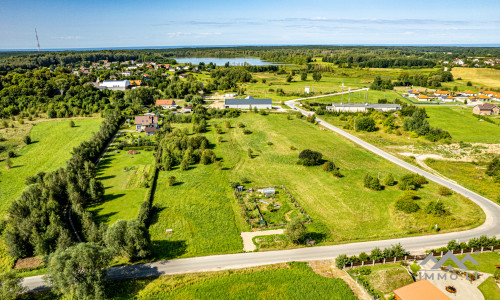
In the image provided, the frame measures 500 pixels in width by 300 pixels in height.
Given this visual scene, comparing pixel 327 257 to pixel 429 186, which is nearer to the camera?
pixel 327 257

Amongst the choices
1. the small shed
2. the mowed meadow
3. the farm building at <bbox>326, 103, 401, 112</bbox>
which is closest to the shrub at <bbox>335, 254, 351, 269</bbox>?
the mowed meadow

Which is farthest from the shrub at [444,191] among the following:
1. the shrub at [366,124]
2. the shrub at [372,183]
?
the shrub at [366,124]

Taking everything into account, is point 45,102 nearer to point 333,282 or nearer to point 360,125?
point 360,125

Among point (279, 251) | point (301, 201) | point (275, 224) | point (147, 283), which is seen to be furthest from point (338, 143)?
point (147, 283)

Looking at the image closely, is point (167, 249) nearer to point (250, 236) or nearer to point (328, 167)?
point (250, 236)

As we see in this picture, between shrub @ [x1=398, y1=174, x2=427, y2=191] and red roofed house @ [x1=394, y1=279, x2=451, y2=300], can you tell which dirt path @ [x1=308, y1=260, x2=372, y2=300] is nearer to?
red roofed house @ [x1=394, y1=279, x2=451, y2=300]

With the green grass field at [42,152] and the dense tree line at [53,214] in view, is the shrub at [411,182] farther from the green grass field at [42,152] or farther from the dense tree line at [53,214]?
the green grass field at [42,152]

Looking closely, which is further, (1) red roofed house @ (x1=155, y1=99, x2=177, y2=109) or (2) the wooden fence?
(1) red roofed house @ (x1=155, y1=99, x2=177, y2=109)
